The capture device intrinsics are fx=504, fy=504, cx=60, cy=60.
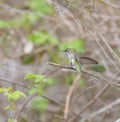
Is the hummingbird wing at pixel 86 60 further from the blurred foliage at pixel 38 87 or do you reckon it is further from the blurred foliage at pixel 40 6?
the blurred foliage at pixel 40 6

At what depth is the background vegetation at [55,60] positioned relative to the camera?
2492 mm

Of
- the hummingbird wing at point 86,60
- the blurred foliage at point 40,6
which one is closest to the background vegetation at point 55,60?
the blurred foliage at point 40,6

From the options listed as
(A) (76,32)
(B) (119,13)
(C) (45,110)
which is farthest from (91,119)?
(A) (76,32)

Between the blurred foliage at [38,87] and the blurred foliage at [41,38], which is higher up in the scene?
the blurred foliage at [38,87]

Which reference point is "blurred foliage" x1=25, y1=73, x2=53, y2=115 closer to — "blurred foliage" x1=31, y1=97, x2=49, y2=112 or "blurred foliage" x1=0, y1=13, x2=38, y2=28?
"blurred foliage" x1=31, y1=97, x2=49, y2=112

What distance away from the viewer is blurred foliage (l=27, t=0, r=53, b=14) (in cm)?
386

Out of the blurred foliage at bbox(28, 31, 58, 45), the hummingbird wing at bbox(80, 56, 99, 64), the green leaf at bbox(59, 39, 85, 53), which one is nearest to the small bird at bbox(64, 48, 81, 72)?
the hummingbird wing at bbox(80, 56, 99, 64)

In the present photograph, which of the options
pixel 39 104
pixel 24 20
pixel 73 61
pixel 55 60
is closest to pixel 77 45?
pixel 55 60

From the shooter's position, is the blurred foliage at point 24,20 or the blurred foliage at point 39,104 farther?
the blurred foliage at point 24,20

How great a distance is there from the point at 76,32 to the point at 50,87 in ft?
1.55

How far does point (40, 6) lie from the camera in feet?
12.9

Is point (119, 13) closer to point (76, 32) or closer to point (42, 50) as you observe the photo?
point (76, 32)

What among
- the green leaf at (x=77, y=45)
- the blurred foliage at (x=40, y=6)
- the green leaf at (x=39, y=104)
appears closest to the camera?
the green leaf at (x=39, y=104)

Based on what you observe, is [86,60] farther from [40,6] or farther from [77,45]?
[40,6]
